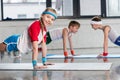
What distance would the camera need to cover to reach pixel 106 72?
3174mm

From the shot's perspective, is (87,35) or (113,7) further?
(113,7)

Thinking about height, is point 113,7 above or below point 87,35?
above

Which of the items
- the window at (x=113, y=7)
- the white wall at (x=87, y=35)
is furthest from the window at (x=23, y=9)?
the window at (x=113, y=7)

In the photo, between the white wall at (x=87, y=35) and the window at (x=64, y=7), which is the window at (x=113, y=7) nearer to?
the white wall at (x=87, y=35)

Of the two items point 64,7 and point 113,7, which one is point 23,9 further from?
point 113,7

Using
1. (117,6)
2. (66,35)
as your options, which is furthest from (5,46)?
(117,6)

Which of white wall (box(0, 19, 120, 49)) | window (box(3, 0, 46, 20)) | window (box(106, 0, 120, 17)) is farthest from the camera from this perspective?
window (box(3, 0, 46, 20))

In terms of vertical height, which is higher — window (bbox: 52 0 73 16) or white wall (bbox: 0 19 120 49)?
window (bbox: 52 0 73 16)

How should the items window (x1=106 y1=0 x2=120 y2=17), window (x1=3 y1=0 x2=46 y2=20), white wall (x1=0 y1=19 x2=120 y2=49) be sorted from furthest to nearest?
window (x1=3 y1=0 x2=46 y2=20)
window (x1=106 y1=0 x2=120 y2=17)
white wall (x1=0 y1=19 x2=120 y2=49)

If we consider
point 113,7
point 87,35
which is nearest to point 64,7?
point 87,35

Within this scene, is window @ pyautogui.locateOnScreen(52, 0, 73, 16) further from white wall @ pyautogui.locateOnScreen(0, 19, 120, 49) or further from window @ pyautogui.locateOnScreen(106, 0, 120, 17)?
window @ pyautogui.locateOnScreen(106, 0, 120, 17)

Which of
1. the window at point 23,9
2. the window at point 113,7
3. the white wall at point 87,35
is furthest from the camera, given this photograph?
the window at point 23,9

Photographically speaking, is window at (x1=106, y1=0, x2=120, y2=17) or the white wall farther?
window at (x1=106, y1=0, x2=120, y2=17)

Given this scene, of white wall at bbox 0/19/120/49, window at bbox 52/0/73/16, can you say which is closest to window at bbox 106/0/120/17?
white wall at bbox 0/19/120/49
